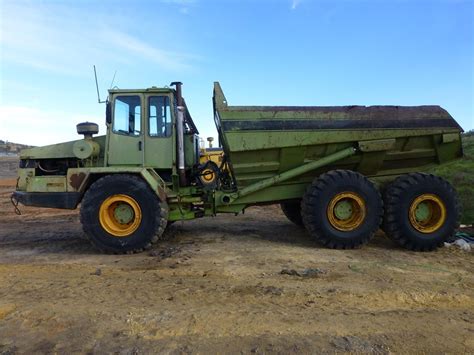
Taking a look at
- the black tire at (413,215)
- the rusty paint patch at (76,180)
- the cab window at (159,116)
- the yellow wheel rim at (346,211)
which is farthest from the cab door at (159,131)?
the black tire at (413,215)

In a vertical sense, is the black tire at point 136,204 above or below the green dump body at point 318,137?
below

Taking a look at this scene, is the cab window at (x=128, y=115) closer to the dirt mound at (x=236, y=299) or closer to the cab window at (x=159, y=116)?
the cab window at (x=159, y=116)

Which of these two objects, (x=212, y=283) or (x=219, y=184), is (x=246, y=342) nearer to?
(x=212, y=283)

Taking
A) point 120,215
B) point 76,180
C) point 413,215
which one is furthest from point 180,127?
point 413,215

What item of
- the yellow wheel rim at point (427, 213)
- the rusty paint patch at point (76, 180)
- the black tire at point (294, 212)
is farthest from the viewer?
the black tire at point (294, 212)

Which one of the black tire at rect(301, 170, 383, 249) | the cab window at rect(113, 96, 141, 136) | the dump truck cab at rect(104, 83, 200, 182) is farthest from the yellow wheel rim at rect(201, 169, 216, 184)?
the black tire at rect(301, 170, 383, 249)

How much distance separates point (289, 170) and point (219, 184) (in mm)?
1257

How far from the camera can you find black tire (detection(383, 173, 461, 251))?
665 centimetres

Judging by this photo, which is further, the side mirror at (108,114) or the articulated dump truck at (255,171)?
the side mirror at (108,114)

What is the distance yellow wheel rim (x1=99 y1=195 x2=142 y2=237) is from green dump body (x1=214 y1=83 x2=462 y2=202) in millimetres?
1753

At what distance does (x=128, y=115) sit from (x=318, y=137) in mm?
3152

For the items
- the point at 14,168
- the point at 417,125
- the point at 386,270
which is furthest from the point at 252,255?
the point at 14,168

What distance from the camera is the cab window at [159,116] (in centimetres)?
689

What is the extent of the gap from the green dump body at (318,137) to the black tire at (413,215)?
63 centimetres
